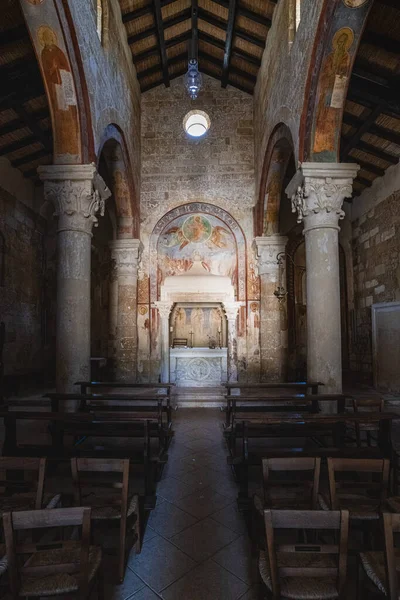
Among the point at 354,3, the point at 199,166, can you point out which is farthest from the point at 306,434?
the point at 199,166

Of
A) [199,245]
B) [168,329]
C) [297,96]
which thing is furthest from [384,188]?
[168,329]

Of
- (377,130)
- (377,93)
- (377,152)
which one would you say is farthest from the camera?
(377,152)

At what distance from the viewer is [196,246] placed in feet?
40.7

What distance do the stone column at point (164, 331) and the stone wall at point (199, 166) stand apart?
0.74ft

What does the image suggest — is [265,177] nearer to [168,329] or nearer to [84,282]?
[168,329]

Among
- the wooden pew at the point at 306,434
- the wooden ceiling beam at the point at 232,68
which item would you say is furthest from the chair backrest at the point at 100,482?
the wooden ceiling beam at the point at 232,68

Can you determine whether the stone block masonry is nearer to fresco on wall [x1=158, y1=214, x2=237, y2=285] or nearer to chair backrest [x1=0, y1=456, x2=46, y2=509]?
fresco on wall [x1=158, y1=214, x2=237, y2=285]

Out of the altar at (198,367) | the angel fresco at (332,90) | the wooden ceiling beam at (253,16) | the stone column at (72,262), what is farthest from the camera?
the altar at (198,367)

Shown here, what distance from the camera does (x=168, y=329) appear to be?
38.2 ft

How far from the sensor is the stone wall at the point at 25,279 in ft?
32.7

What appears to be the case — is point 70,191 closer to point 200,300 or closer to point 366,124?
point 200,300

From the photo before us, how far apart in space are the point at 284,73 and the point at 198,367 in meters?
7.52

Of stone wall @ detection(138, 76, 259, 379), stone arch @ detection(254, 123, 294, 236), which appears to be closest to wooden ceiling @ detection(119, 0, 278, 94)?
stone wall @ detection(138, 76, 259, 379)

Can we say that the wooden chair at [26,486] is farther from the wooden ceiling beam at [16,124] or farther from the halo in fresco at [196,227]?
the halo in fresco at [196,227]
